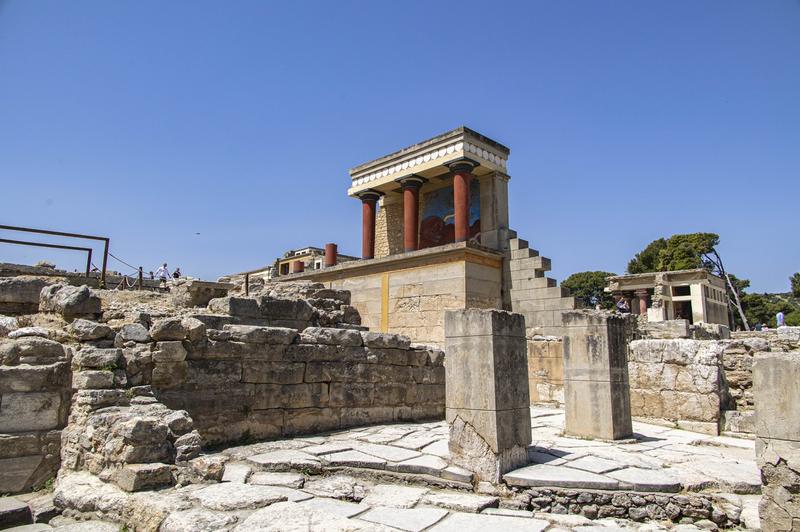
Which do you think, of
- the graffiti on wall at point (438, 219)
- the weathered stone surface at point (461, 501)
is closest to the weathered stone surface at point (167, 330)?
the weathered stone surface at point (461, 501)

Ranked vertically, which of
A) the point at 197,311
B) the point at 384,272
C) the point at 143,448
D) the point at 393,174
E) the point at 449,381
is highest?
the point at 393,174

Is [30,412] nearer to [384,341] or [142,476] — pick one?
[142,476]

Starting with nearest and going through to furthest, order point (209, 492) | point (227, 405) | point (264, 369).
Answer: point (209, 492) → point (227, 405) → point (264, 369)

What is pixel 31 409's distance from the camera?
4816 mm

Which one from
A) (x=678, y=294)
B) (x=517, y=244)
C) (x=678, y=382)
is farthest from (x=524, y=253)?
(x=678, y=294)

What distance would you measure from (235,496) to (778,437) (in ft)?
13.2

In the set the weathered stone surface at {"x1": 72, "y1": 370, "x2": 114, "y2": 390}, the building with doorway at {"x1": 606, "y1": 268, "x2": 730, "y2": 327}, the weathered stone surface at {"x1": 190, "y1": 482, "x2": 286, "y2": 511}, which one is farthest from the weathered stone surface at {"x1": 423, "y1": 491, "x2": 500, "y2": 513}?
the building with doorway at {"x1": 606, "y1": 268, "x2": 730, "y2": 327}

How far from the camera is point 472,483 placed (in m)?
4.77

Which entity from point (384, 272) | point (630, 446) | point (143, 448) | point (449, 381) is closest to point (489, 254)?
point (384, 272)

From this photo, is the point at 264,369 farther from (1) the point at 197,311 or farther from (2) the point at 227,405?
(1) the point at 197,311

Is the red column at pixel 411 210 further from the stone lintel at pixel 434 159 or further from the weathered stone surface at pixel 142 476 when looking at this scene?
the weathered stone surface at pixel 142 476

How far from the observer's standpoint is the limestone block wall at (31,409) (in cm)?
464

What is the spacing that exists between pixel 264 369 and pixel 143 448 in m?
2.37

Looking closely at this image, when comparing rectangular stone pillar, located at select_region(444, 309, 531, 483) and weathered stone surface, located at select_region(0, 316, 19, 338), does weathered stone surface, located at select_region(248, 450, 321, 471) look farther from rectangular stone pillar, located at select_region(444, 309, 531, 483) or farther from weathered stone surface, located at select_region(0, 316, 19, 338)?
weathered stone surface, located at select_region(0, 316, 19, 338)
